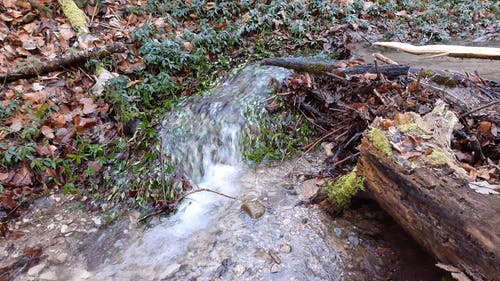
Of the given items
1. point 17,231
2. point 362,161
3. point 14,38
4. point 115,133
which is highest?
point 14,38

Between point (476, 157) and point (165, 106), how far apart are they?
3813 millimetres

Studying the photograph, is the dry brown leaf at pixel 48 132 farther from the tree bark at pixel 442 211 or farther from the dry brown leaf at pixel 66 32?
the tree bark at pixel 442 211

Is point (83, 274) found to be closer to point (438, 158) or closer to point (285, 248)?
point (285, 248)

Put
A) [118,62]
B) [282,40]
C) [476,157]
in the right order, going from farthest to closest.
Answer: [282,40], [118,62], [476,157]

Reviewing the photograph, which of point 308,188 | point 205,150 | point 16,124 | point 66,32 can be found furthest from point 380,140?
point 66,32

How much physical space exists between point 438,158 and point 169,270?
246 cm

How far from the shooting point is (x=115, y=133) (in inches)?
182

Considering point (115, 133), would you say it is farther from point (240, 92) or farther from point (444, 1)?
point (444, 1)

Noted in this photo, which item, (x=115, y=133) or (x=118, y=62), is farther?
(x=118, y=62)

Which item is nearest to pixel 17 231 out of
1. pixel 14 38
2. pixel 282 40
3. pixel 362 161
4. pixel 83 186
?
pixel 83 186

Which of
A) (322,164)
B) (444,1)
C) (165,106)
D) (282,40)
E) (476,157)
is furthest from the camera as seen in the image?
(444,1)

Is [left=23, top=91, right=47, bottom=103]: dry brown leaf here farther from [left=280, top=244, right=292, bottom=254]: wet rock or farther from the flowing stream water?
[left=280, top=244, right=292, bottom=254]: wet rock

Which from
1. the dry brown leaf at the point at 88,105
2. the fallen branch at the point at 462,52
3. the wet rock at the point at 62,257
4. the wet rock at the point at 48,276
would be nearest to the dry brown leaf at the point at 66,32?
the dry brown leaf at the point at 88,105

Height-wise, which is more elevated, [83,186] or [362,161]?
[362,161]
